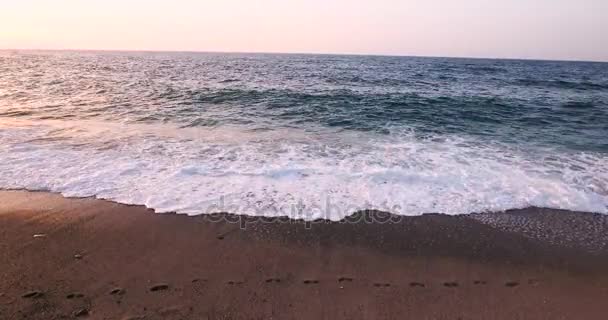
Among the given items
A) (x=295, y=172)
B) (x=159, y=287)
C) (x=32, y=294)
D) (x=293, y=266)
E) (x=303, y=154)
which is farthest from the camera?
(x=303, y=154)

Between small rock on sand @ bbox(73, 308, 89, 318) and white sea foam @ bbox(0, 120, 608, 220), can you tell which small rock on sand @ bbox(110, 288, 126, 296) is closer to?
small rock on sand @ bbox(73, 308, 89, 318)

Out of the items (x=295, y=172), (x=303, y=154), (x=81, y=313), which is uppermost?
(x=303, y=154)

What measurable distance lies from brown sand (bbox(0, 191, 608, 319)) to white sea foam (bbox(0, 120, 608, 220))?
45 centimetres

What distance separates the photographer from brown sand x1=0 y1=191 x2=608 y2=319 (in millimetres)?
3551

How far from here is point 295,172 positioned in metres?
7.13

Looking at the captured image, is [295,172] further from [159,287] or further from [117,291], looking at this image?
[117,291]

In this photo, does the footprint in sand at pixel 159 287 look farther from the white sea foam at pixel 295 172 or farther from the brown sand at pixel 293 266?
the white sea foam at pixel 295 172

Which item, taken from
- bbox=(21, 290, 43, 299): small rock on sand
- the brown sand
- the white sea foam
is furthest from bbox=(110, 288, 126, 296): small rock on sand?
the white sea foam

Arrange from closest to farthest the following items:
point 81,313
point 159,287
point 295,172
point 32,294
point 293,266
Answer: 1. point 81,313
2. point 32,294
3. point 159,287
4. point 293,266
5. point 295,172

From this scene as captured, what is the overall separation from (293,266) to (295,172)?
10.0ft

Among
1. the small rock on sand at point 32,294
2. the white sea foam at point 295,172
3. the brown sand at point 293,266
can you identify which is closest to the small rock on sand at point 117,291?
the brown sand at point 293,266

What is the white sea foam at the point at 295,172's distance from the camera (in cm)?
593

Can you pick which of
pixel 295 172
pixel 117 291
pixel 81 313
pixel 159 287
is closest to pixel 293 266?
pixel 159 287

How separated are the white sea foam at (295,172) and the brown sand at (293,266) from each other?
0.45 m
